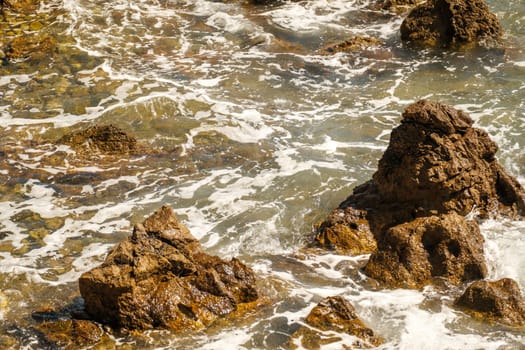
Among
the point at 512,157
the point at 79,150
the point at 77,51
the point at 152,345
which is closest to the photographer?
the point at 152,345

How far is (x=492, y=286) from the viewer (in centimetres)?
606

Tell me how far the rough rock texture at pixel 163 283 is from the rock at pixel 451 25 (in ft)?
28.5

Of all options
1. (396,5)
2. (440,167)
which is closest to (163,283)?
(440,167)

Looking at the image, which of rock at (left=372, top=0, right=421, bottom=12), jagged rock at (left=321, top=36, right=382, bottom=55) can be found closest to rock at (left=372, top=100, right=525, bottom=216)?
jagged rock at (left=321, top=36, right=382, bottom=55)

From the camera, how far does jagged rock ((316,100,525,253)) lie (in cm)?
742

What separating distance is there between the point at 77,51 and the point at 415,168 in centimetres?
867

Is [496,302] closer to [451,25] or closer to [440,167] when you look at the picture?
[440,167]

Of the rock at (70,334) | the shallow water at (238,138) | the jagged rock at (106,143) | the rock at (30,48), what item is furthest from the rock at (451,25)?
the rock at (70,334)

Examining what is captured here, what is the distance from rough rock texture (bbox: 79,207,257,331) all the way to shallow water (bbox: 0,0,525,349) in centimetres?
21

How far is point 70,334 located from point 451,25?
33.1 ft

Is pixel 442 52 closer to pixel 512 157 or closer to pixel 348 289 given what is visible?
pixel 512 157

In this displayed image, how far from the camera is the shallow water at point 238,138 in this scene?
21.2 ft

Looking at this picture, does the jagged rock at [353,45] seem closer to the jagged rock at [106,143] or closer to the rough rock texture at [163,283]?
the jagged rock at [106,143]

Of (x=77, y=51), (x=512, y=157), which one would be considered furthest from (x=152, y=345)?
(x=77, y=51)
